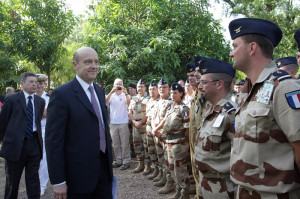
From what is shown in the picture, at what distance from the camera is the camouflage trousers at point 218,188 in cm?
249

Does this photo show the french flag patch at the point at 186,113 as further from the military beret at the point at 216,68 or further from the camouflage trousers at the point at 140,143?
the camouflage trousers at the point at 140,143

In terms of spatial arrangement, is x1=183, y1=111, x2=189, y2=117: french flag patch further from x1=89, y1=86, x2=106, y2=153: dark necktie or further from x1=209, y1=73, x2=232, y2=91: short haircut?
x1=89, y1=86, x2=106, y2=153: dark necktie

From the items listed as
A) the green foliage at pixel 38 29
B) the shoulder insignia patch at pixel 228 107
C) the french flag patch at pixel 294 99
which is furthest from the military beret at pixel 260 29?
the green foliage at pixel 38 29

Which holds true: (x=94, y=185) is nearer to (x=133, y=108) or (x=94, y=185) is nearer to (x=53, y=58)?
(x=133, y=108)

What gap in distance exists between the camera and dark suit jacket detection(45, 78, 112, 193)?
2480 mm

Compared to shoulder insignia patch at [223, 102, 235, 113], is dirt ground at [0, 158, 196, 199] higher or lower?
lower

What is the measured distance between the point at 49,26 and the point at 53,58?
4.90 ft

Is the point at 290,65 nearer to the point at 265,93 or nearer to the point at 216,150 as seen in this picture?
the point at 216,150

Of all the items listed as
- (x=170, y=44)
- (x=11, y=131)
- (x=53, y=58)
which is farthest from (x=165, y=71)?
(x=11, y=131)

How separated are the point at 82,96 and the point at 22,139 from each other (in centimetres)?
202

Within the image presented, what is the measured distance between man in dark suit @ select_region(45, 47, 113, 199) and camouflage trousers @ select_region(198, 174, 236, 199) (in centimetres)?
108

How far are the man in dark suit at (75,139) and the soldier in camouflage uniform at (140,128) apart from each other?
410cm

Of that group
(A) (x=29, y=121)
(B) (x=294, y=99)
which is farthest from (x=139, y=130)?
(B) (x=294, y=99)

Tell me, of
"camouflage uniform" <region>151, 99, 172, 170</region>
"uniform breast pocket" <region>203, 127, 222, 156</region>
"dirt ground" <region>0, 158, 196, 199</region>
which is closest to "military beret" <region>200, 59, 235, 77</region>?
"uniform breast pocket" <region>203, 127, 222, 156</region>
